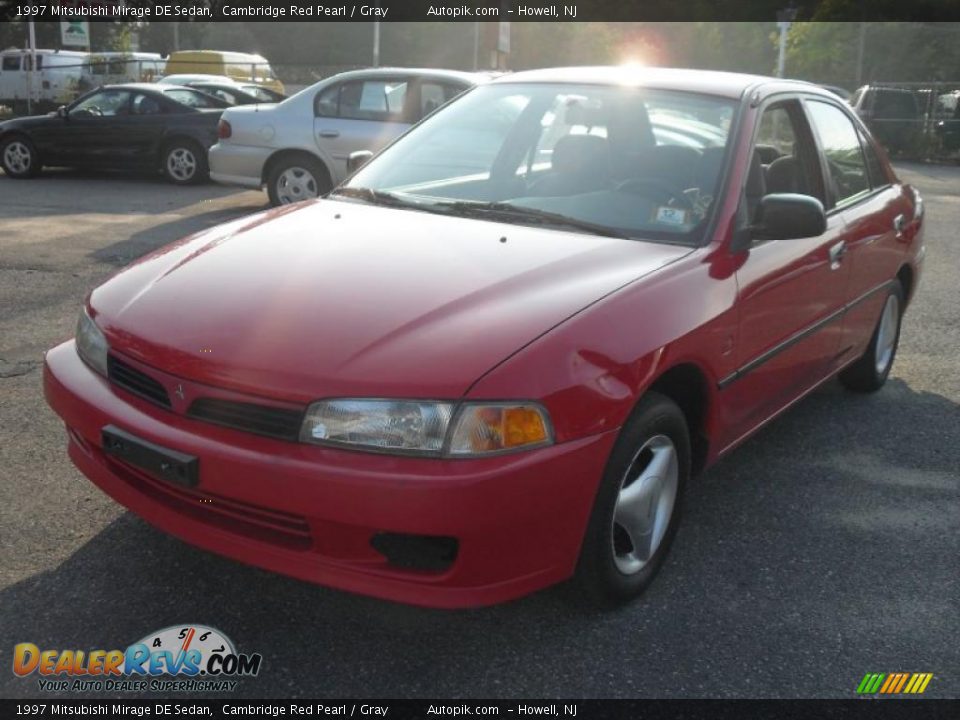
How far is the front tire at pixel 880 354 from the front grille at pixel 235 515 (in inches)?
139

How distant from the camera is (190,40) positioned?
6228 cm

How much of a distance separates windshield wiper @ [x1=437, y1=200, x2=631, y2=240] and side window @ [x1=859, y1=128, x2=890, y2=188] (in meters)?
2.14

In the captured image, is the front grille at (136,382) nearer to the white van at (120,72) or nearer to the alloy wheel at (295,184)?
the alloy wheel at (295,184)

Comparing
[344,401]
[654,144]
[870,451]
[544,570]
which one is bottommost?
[870,451]

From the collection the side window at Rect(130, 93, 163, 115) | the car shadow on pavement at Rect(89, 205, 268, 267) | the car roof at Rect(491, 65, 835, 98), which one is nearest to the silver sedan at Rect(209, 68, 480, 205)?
the car shadow on pavement at Rect(89, 205, 268, 267)

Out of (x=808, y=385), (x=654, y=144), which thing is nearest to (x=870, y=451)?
(x=808, y=385)

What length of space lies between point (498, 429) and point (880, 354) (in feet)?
11.5

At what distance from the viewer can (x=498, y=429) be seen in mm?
2699

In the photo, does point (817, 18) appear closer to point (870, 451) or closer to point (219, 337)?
point (870, 451)

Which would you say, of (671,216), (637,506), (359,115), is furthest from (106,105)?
(637,506)

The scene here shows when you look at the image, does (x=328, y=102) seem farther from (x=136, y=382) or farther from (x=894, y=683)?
(x=894, y=683)

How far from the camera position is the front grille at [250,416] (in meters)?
2.73

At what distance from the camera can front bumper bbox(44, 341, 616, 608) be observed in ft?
8.60
